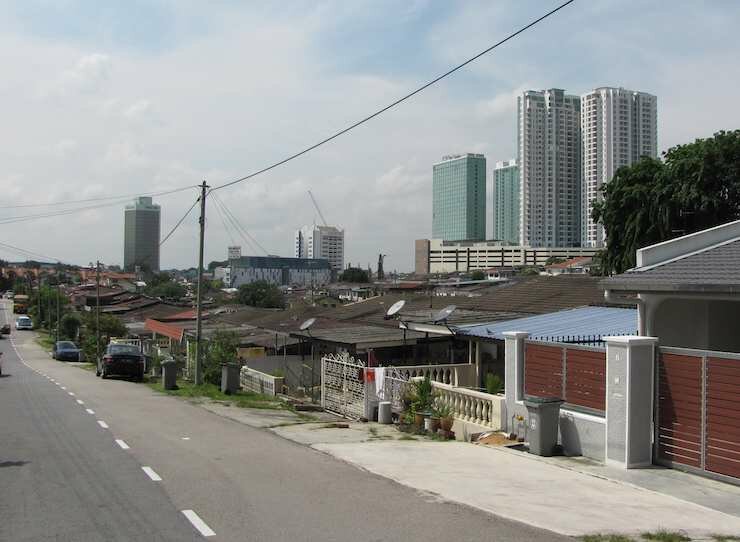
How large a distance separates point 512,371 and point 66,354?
1848 inches

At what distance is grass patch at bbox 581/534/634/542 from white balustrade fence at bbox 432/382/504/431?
6323 mm

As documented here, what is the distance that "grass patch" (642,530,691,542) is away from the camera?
296 inches

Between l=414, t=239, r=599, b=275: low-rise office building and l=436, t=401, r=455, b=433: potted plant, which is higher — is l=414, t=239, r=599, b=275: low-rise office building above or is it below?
above

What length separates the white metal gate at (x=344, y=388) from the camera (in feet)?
60.8

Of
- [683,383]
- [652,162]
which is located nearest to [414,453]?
[683,383]

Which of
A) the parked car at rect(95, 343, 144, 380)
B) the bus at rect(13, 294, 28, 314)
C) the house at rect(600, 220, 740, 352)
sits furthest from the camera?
the bus at rect(13, 294, 28, 314)

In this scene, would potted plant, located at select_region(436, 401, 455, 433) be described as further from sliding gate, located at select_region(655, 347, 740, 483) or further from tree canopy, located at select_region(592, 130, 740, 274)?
tree canopy, located at select_region(592, 130, 740, 274)

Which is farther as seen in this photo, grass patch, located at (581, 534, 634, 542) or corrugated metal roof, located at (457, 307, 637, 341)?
corrugated metal roof, located at (457, 307, 637, 341)

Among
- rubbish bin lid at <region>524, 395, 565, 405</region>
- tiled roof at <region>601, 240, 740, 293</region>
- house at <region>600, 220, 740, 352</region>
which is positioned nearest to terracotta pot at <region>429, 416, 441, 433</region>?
rubbish bin lid at <region>524, 395, 565, 405</region>

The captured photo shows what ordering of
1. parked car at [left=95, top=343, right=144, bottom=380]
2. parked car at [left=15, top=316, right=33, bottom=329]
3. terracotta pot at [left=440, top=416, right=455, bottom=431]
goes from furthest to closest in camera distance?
1. parked car at [left=15, top=316, right=33, bottom=329]
2. parked car at [left=95, top=343, right=144, bottom=380]
3. terracotta pot at [left=440, top=416, right=455, bottom=431]

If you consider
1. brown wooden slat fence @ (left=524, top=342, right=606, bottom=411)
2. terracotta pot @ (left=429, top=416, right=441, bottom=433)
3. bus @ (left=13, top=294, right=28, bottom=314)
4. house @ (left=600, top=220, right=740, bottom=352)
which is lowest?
bus @ (left=13, top=294, right=28, bottom=314)

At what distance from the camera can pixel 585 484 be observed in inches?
399

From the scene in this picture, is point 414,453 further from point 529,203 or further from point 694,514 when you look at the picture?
point 529,203

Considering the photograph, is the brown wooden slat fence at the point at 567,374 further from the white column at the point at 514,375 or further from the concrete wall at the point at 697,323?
the concrete wall at the point at 697,323
